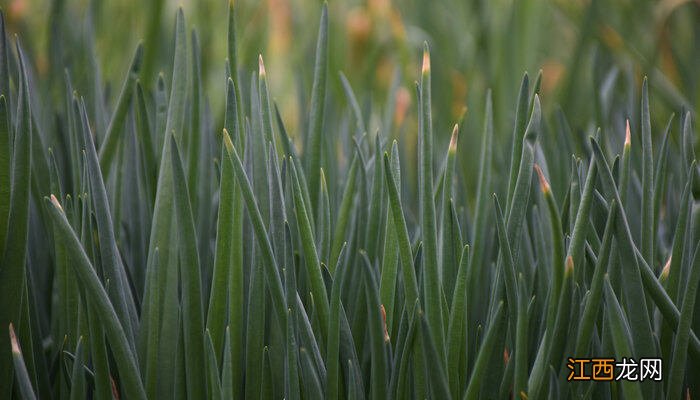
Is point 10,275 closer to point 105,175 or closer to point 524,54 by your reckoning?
point 105,175

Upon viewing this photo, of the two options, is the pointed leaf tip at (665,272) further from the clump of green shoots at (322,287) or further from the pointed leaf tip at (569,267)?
the pointed leaf tip at (569,267)

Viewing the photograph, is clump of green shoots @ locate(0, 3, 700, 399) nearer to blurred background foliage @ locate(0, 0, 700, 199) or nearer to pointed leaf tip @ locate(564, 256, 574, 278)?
pointed leaf tip @ locate(564, 256, 574, 278)

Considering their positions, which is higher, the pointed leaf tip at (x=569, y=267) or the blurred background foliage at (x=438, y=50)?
the blurred background foliage at (x=438, y=50)

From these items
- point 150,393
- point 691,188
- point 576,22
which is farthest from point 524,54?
point 150,393

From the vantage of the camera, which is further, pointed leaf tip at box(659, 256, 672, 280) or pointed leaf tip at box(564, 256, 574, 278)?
pointed leaf tip at box(659, 256, 672, 280)

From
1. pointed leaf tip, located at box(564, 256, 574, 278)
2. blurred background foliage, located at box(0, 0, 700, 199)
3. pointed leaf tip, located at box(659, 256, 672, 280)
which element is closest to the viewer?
pointed leaf tip, located at box(564, 256, 574, 278)

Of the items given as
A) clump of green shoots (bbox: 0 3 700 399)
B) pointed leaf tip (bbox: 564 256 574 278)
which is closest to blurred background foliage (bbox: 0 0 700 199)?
clump of green shoots (bbox: 0 3 700 399)

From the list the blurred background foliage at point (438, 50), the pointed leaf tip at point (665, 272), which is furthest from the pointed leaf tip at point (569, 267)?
the blurred background foliage at point (438, 50)

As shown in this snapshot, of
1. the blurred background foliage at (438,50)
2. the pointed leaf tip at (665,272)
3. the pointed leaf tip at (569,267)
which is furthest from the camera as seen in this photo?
the blurred background foliage at (438,50)
